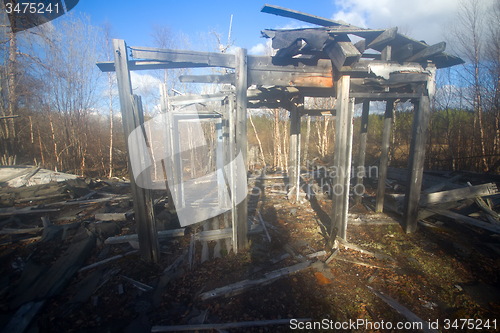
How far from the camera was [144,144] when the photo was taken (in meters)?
3.67

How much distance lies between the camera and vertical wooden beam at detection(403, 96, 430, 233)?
4.75 m

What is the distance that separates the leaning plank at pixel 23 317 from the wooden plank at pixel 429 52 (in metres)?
8.31

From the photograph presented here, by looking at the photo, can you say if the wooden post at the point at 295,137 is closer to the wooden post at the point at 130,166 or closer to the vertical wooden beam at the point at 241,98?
the vertical wooden beam at the point at 241,98

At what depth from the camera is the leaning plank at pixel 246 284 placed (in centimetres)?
328

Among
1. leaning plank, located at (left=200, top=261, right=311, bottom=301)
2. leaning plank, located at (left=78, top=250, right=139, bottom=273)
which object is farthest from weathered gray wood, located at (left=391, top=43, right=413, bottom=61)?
leaning plank, located at (left=78, top=250, right=139, bottom=273)

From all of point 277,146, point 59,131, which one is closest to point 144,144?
point 277,146

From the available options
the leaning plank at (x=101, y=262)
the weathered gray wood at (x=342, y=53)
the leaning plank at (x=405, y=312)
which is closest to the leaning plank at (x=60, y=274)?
the leaning plank at (x=101, y=262)

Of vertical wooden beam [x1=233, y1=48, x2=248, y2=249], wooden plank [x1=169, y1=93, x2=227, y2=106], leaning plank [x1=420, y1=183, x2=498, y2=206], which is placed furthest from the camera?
wooden plank [x1=169, y1=93, x2=227, y2=106]

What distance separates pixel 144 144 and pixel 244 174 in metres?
1.91

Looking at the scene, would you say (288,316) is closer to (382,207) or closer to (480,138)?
(382,207)

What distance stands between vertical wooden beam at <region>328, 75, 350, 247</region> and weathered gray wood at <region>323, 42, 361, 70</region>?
44cm

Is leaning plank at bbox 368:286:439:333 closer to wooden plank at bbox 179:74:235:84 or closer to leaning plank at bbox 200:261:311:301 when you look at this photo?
leaning plank at bbox 200:261:311:301

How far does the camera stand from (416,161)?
4887mm

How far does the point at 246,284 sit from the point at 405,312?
2.32 m
